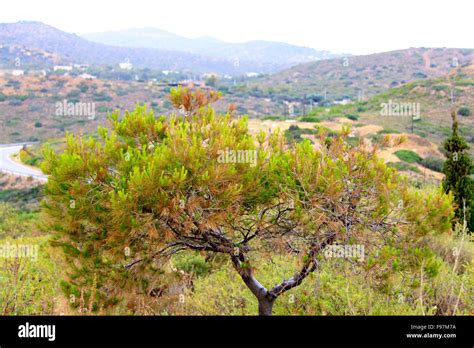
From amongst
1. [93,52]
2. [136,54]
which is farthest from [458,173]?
[136,54]

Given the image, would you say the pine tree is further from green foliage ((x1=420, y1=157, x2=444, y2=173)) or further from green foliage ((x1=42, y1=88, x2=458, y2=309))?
green foliage ((x1=420, y1=157, x2=444, y2=173))

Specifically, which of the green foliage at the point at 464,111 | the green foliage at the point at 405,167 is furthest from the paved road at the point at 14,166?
the green foliage at the point at 464,111

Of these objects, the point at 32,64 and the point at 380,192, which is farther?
the point at 32,64

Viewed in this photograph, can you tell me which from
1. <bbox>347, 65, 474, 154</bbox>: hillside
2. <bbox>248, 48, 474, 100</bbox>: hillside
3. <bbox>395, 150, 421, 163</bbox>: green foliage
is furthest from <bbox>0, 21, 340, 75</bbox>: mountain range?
<bbox>395, 150, 421, 163</bbox>: green foliage

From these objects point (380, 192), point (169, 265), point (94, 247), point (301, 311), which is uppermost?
point (380, 192)

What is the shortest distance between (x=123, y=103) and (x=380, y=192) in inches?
Result: 2241

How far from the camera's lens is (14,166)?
43.5m

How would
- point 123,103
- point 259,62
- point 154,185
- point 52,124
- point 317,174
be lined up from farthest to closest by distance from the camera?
1. point 259,62
2. point 123,103
3. point 52,124
4. point 317,174
5. point 154,185

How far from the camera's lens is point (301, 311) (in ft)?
20.9

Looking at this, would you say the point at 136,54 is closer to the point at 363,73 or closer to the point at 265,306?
the point at 363,73

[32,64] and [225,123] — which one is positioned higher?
[32,64]

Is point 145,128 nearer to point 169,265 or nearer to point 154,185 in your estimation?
point 154,185

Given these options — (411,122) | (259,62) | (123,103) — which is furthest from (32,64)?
(259,62)

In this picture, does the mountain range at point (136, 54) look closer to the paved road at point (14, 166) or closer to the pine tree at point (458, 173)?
the paved road at point (14, 166)
